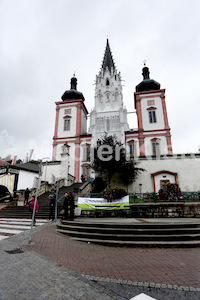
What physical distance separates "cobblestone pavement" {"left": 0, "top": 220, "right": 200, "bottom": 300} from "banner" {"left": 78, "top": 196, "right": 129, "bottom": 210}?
4850 mm

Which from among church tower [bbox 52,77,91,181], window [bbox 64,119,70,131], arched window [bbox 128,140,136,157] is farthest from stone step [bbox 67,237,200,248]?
window [bbox 64,119,70,131]

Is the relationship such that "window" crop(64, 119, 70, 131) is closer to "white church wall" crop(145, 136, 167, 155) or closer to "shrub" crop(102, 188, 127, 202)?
"white church wall" crop(145, 136, 167, 155)

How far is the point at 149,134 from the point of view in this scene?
99.0 feet

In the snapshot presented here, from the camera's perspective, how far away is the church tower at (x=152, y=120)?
1141 inches

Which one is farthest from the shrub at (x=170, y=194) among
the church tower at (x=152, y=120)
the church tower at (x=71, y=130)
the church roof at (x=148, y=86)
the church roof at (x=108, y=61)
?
the church roof at (x=108, y=61)

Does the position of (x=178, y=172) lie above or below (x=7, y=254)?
above

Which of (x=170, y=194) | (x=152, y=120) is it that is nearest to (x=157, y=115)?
(x=152, y=120)

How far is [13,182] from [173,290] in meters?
21.1

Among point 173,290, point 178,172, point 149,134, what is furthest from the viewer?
point 149,134

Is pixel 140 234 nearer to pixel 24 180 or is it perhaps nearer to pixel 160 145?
pixel 24 180

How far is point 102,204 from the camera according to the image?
1020 cm

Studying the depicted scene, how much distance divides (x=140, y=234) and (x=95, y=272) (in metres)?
2.96

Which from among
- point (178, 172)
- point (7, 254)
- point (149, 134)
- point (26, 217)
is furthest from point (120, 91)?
→ point (7, 254)

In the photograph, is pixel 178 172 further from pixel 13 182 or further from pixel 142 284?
pixel 13 182
